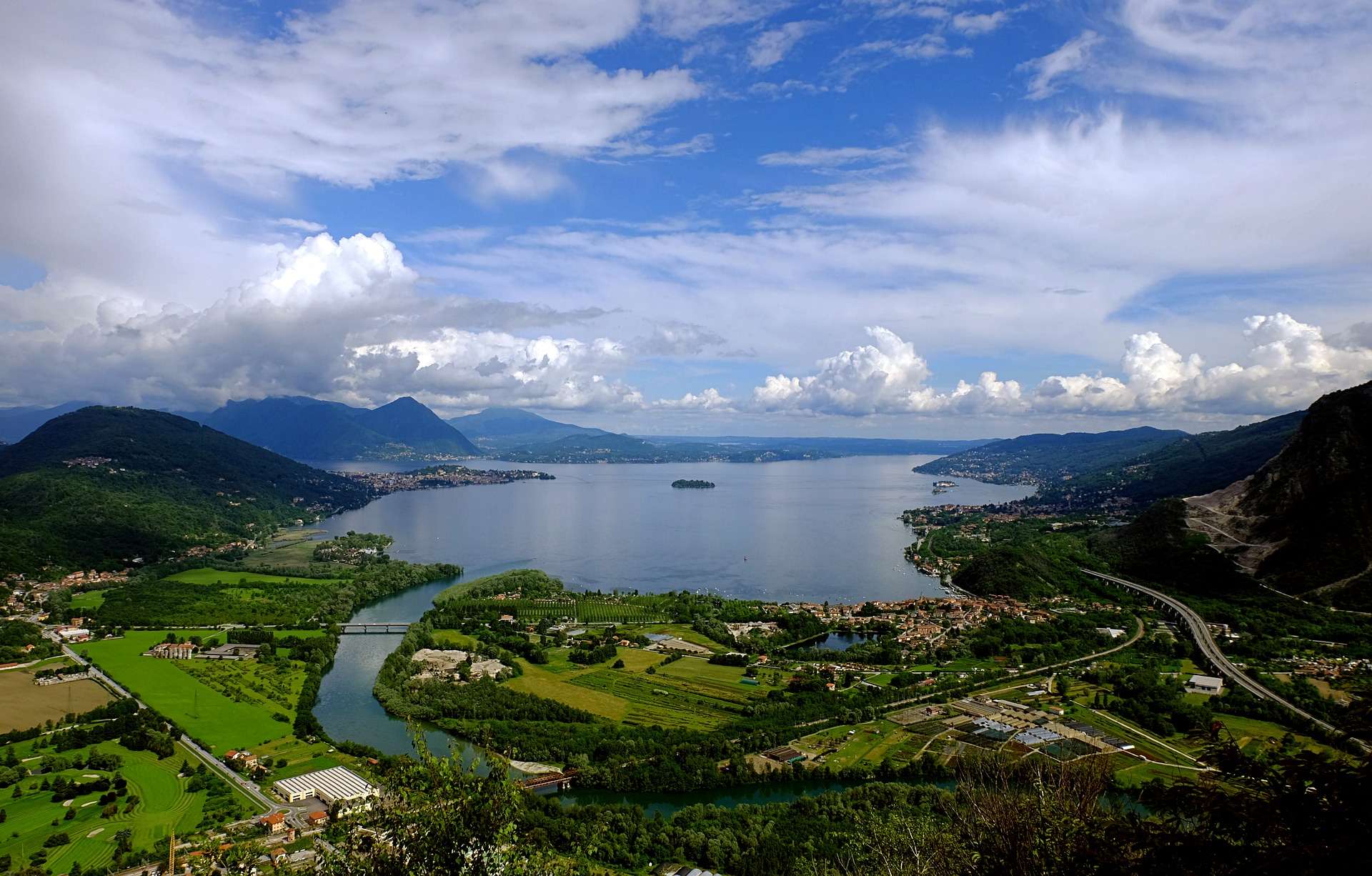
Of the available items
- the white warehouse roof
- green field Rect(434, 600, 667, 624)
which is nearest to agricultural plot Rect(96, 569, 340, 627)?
green field Rect(434, 600, 667, 624)

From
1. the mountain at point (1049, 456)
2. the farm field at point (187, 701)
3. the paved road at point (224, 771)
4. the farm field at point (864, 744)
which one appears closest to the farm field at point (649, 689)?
the farm field at point (864, 744)

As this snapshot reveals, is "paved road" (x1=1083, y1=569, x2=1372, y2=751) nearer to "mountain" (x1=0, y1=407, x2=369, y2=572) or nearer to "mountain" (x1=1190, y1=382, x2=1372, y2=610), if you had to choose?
"mountain" (x1=1190, y1=382, x2=1372, y2=610)

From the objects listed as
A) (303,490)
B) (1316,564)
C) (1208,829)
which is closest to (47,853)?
(1208,829)

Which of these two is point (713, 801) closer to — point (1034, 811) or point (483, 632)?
point (1034, 811)

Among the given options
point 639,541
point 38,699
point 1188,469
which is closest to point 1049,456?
point 1188,469

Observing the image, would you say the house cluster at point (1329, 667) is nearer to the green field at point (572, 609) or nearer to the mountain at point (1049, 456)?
the green field at point (572, 609)
